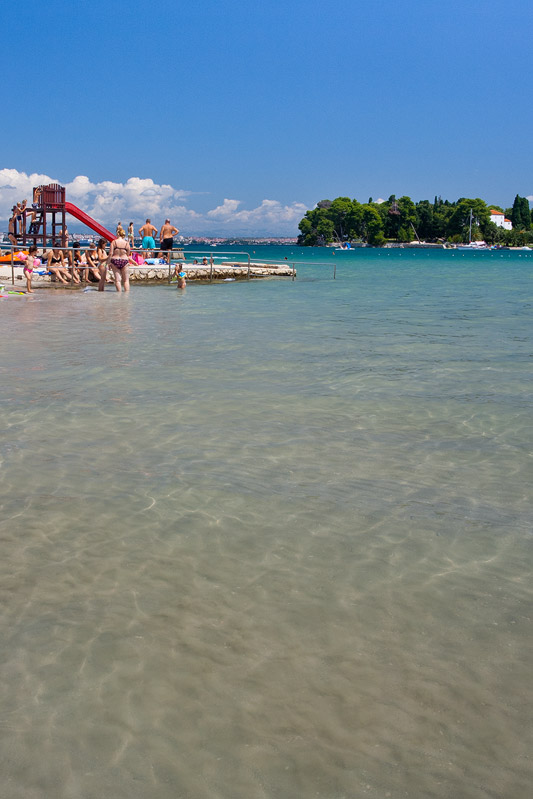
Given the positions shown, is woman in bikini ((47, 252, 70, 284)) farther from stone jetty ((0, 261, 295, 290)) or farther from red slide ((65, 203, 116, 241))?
red slide ((65, 203, 116, 241))

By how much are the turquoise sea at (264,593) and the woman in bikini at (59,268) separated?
2047 cm

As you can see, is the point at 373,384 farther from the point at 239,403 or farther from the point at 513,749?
the point at 513,749

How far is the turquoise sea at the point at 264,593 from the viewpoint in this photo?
2.59m

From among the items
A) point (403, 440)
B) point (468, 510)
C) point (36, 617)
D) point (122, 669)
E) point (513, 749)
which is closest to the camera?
point (513, 749)

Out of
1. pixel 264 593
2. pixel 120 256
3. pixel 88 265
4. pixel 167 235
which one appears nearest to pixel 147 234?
pixel 167 235

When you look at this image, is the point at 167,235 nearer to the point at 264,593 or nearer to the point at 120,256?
the point at 120,256

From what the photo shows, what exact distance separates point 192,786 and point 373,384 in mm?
7158

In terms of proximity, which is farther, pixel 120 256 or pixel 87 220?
pixel 87 220

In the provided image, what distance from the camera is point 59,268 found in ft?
90.8

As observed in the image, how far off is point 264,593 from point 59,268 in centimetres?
2606

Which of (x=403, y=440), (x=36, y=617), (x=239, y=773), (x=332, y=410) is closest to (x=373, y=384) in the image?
(x=332, y=410)

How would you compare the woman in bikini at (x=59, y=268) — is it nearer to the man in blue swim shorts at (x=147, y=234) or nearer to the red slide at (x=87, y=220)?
the man in blue swim shorts at (x=147, y=234)

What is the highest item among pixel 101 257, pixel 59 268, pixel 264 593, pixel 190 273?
pixel 101 257

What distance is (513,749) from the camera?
8.62ft
